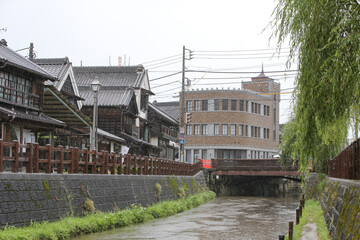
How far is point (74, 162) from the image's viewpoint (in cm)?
1906

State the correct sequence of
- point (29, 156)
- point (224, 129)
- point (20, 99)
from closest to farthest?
point (29, 156) < point (20, 99) < point (224, 129)

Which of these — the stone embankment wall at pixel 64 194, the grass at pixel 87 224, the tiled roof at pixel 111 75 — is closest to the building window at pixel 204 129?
the tiled roof at pixel 111 75

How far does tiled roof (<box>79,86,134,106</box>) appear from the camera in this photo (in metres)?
43.4

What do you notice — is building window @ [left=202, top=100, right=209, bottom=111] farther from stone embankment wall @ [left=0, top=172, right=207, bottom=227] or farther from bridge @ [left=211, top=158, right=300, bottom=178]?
stone embankment wall @ [left=0, top=172, right=207, bottom=227]

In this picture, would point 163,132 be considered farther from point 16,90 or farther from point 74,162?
point 74,162

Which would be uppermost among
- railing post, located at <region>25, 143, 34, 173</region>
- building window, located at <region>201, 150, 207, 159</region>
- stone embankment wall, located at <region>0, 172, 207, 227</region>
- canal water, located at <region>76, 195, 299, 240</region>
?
building window, located at <region>201, 150, 207, 159</region>

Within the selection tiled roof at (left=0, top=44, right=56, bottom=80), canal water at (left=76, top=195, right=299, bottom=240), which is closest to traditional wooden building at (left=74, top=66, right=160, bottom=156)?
tiled roof at (left=0, top=44, right=56, bottom=80)

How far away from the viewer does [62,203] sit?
17266mm

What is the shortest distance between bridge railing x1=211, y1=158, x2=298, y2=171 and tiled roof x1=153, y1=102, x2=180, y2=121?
836 inches

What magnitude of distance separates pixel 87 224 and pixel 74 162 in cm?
275

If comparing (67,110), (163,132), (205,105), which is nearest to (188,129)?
(205,105)

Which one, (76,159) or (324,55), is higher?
(324,55)

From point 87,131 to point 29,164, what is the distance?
63.5 feet

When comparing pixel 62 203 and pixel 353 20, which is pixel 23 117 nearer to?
pixel 62 203
